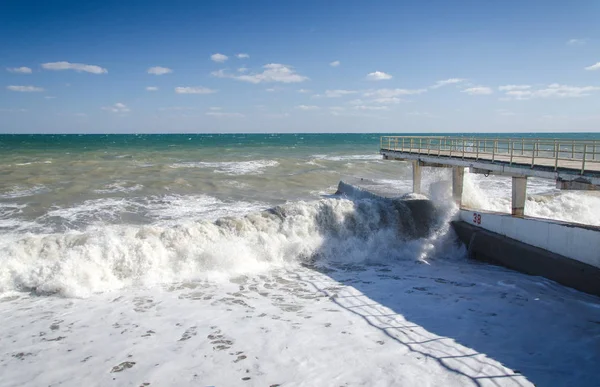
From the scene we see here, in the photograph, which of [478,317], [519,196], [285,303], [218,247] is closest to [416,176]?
[519,196]

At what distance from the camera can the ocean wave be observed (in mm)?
12927

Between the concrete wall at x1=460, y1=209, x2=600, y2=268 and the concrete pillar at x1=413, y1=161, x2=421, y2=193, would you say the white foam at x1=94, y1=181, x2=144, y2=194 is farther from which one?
the concrete wall at x1=460, y1=209, x2=600, y2=268

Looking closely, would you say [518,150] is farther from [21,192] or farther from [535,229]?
[21,192]

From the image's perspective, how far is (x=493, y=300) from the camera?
11.8 m

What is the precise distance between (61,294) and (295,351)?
745 centimetres

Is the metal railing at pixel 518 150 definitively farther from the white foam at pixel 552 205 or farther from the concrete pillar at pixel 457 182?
the white foam at pixel 552 205

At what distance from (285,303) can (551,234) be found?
9.24 m

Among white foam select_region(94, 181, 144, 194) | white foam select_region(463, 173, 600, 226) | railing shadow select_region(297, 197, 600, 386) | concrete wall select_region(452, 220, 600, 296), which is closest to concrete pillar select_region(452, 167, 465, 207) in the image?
white foam select_region(463, 173, 600, 226)

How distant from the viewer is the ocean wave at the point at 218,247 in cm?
1293

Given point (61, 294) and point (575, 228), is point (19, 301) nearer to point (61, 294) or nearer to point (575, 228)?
point (61, 294)

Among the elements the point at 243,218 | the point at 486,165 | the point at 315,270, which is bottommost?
the point at 315,270

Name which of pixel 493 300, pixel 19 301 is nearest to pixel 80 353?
pixel 19 301

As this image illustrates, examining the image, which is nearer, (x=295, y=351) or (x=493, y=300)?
(x=295, y=351)

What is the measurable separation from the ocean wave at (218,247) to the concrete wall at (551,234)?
2.07 meters
